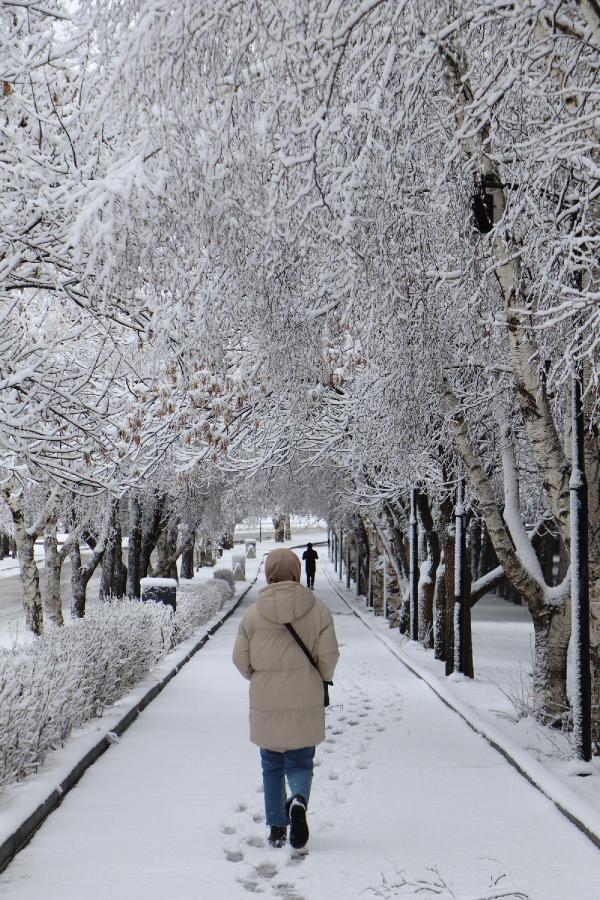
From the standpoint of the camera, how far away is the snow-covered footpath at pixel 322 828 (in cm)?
544

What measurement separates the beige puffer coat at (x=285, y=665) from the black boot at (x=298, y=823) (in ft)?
1.12

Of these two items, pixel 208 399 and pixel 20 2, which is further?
pixel 208 399

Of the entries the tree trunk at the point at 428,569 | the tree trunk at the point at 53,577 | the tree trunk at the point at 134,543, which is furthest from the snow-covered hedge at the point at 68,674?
the tree trunk at the point at 134,543

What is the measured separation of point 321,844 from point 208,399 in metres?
8.31

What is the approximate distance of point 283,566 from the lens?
20.5ft

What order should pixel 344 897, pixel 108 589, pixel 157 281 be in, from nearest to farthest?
1. pixel 344 897
2. pixel 157 281
3. pixel 108 589

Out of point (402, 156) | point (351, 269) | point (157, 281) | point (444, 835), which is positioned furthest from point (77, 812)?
point (402, 156)

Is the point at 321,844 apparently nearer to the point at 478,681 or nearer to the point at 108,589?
the point at 478,681

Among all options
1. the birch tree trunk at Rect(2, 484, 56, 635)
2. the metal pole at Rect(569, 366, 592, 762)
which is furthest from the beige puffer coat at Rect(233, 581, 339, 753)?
the birch tree trunk at Rect(2, 484, 56, 635)

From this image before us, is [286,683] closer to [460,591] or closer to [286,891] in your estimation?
[286,891]

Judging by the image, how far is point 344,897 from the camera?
520 centimetres

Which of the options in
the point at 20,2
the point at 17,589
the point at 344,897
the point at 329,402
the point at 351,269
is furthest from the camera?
the point at 17,589

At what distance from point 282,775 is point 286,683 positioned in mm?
586

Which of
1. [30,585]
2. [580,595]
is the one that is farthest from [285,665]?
[30,585]
